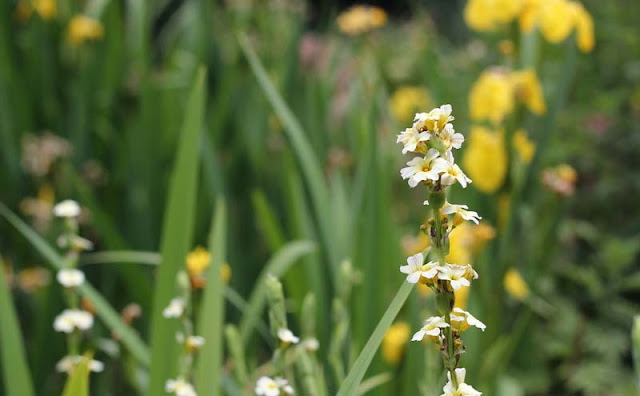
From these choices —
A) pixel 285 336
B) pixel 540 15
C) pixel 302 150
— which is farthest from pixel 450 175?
pixel 540 15

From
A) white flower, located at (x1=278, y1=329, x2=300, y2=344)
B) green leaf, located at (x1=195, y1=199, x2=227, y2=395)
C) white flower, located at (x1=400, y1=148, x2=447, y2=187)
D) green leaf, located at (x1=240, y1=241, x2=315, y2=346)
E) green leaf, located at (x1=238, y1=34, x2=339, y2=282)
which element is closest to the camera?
white flower, located at (x1=400, y1=148, x2=447, y2=187)

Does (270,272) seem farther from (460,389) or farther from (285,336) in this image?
(460,389)

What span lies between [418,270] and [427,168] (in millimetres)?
68

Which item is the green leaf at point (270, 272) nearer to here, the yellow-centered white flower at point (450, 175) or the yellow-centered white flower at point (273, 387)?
the yellow-centered white flower at point (273, 387)

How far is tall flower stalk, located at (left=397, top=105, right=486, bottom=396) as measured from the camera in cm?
52

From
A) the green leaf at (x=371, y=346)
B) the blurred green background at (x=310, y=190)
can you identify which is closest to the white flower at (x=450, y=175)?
the green leaf at (x=371, y=346)

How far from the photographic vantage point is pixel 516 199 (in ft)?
5.02

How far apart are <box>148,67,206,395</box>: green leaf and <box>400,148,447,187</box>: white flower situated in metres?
0.48

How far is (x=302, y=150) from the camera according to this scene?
4.44 ft

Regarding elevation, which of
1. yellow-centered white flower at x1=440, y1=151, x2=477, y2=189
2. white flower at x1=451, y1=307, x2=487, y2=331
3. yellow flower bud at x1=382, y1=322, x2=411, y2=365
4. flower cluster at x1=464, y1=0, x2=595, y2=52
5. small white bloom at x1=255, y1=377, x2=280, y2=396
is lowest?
white flower at x1=451, y1=307, x2=487, y2=331

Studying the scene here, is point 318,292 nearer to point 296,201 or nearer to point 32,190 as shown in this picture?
point 296,201

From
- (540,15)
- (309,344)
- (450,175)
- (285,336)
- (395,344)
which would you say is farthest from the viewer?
(540,15)

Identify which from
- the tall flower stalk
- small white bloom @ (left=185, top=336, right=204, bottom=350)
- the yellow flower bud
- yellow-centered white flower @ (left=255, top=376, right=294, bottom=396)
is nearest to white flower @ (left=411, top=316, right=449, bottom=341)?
the tall flower stalk

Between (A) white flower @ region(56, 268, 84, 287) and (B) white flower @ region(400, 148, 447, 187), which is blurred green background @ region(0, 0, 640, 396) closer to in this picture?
(A) white flower @ region(56, 268, 84, 287)
